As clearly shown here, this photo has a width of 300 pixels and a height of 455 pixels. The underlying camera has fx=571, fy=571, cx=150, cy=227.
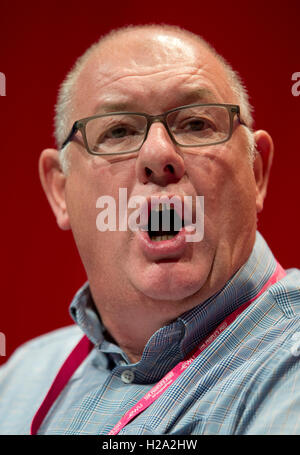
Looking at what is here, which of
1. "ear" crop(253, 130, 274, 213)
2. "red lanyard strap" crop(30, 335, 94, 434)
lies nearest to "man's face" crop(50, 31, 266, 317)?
"ear" crop(253, 130, 274, 213)

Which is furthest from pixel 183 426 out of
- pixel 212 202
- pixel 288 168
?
pixel 288 168

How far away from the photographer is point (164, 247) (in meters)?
1.26

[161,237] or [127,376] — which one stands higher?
[161,237]

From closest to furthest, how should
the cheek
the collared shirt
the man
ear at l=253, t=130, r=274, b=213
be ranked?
the collared shirt
the man
the cheek
ear at l=253, t=130, r=274, b=213

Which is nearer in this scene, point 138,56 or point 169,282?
point 169,282

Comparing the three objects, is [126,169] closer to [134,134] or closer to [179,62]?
[134,134]

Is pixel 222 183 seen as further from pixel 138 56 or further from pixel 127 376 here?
pixel 127 376

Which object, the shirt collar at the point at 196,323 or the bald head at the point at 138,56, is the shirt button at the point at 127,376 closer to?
the shirt collar at the point at 196,323

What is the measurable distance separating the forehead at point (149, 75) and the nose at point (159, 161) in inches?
3.5

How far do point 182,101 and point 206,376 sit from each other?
0.64m

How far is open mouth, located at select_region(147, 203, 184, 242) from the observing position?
1.29m

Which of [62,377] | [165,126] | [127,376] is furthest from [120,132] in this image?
[62,377]

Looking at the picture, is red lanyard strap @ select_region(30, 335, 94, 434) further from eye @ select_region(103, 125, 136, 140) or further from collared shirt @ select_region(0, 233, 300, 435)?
eye @ select_region(103, 125, 136, 140)

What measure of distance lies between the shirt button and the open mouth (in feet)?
1.09
